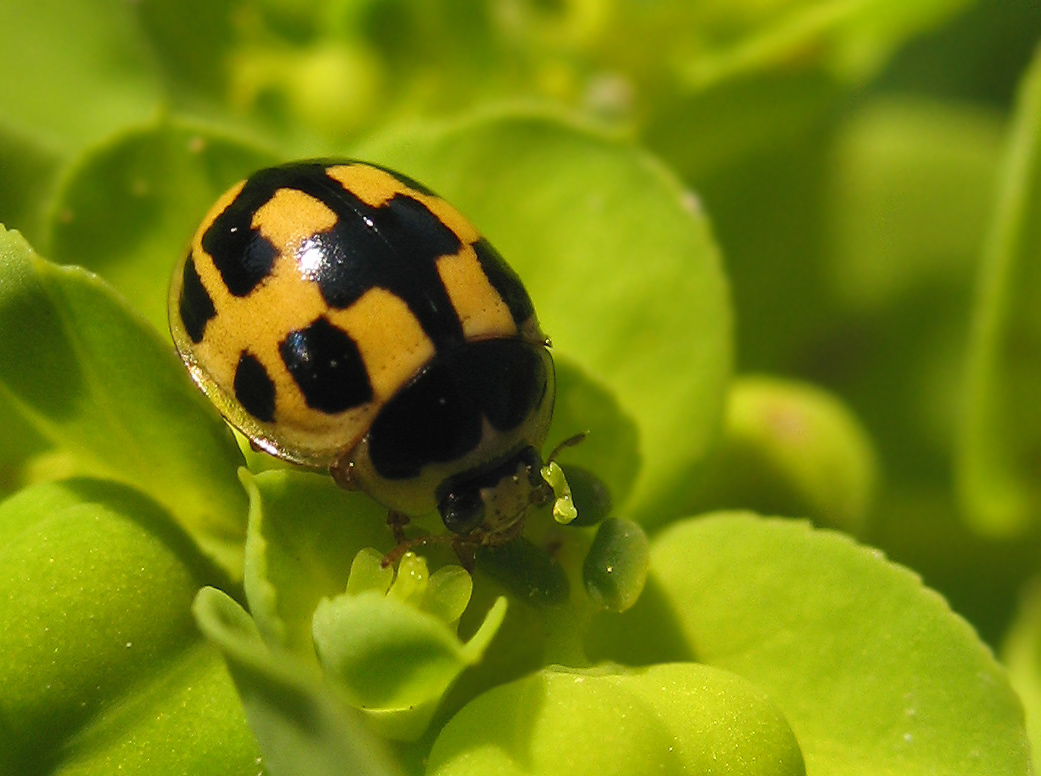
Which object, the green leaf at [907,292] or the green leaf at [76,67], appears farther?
the green leaf at [907,292]

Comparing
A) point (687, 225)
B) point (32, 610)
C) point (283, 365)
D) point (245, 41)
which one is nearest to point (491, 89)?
point (245, 41)

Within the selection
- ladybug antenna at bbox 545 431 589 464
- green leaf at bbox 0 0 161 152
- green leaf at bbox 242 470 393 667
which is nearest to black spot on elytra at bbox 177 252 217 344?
green leaf at bbox 242 470 393 667

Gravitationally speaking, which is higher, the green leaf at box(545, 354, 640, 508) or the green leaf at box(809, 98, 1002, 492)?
the green leaf at box(545, 354, 640, 508)

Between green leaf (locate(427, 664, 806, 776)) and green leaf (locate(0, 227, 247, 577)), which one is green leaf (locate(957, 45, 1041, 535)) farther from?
green leaf (locate(0, 227, 247, 577))

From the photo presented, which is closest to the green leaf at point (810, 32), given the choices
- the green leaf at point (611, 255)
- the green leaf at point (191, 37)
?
the green leaf at point (611, 255)

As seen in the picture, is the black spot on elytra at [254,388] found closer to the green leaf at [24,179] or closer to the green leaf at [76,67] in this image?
the green leaf at [24,179]

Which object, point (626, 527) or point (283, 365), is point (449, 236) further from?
point (626, 527)

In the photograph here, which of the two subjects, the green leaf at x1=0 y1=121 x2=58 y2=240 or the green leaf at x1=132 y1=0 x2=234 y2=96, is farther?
the green leaf at x1=132 y1=0 x2=234 y2=96
